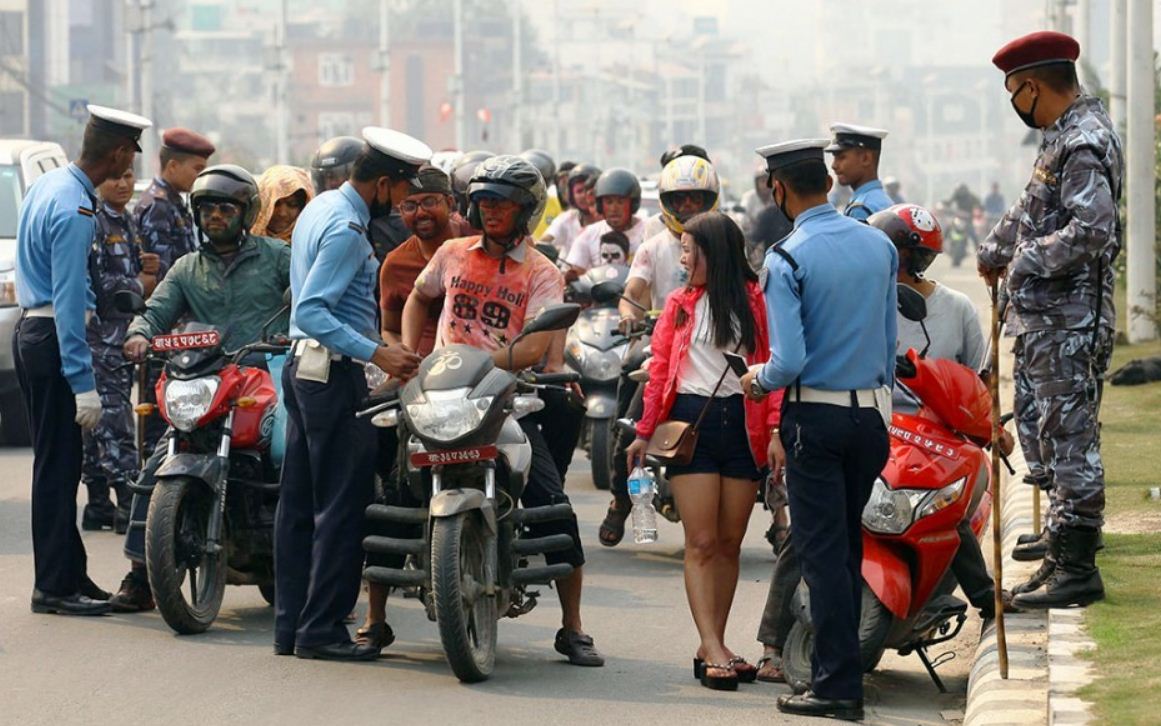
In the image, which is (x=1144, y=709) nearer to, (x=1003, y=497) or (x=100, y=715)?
(x=100, y=715)

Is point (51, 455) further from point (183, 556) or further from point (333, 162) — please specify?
point (333, 162)

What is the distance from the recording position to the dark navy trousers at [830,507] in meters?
7.70

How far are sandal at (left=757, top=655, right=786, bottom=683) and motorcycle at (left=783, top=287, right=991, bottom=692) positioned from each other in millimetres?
266

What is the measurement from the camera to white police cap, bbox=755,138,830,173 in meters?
7.78

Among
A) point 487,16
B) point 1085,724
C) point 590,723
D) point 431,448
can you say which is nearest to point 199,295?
point 431,448

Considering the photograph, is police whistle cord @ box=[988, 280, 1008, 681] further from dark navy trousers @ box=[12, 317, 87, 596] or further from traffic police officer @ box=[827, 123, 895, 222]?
dark navy trousers @ box=[12, 317, 87, 596]

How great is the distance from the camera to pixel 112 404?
40.1ft

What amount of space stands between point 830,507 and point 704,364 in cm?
105

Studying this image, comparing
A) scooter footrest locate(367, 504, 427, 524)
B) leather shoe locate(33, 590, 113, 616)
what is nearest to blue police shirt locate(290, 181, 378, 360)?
scooter footrest locate(367, 504, 427, 524)

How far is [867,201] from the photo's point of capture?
1068cm

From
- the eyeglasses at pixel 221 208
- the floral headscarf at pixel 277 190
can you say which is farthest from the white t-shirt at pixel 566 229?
the eyeglasses at pixel 221 208

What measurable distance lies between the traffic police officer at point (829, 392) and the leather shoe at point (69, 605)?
3.36 metres

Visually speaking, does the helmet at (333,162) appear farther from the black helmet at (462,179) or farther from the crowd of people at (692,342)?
the crowd of people at (692,342)

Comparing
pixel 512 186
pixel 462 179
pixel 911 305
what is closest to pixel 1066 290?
pixel 911 305
